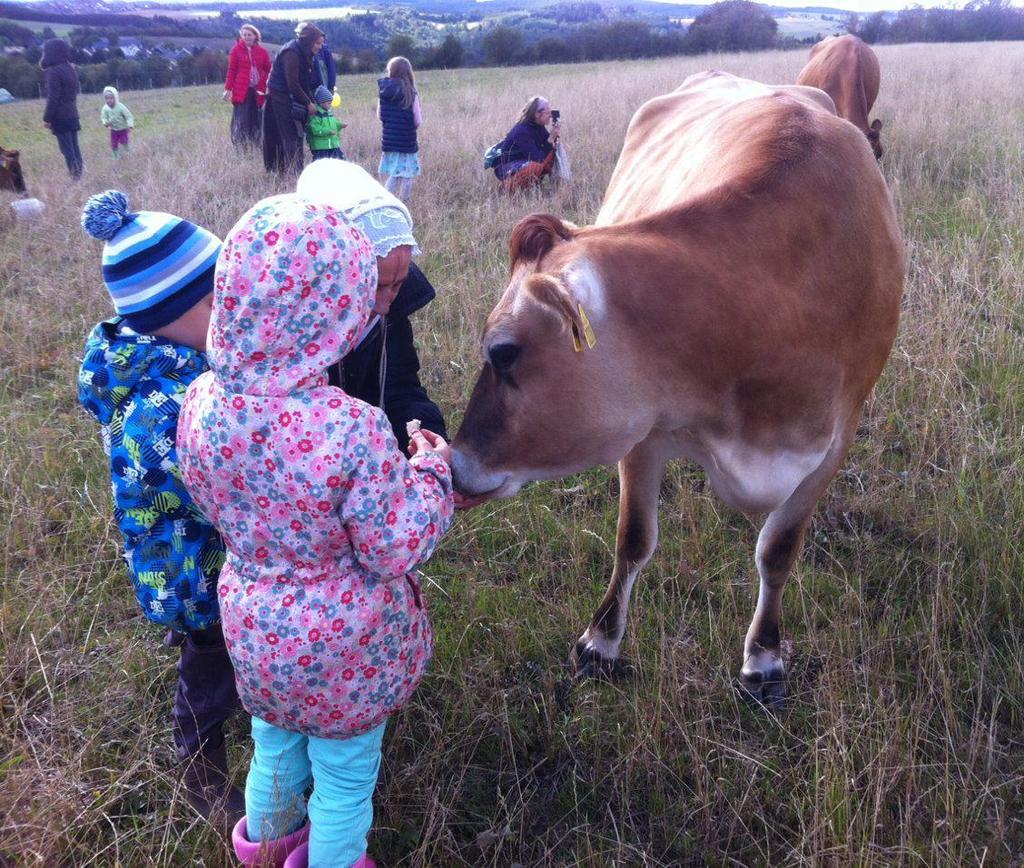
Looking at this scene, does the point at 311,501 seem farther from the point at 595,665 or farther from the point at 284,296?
the point at 595,665

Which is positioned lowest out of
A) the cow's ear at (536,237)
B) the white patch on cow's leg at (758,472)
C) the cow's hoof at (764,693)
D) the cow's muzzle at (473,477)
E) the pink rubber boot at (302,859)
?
the cow's hoof at (764,693)

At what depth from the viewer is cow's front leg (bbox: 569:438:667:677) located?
2.69m

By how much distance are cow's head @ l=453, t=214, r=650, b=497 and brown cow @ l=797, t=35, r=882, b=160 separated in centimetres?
731

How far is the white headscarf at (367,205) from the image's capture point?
196 cm

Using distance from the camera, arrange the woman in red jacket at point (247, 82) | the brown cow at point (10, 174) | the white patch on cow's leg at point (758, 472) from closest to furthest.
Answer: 1. the white patch on cow's leg at point (758, 472)
2. the brown cow at point (10, 174)
3. the woman in red jacket at point (247, 82)

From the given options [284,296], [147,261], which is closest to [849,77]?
[147,261]

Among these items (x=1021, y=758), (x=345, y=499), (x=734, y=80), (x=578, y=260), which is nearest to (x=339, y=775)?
(x=345, y=499)

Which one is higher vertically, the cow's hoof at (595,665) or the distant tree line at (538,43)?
the distant tree line at (538,43)

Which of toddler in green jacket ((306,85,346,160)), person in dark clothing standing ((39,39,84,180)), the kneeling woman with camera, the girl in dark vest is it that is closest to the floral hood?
the kneeling woman with camera

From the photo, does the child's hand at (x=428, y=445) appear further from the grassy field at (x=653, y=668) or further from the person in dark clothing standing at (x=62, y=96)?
the person in dark clothing standing at (x=62, y=96)

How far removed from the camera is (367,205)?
197cm

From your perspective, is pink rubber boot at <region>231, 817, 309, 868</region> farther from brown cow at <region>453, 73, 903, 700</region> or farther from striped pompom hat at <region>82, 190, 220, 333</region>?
striped pompom hat at <region>82, 190, 220, 333</region>

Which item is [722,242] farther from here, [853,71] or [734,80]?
[853,71]

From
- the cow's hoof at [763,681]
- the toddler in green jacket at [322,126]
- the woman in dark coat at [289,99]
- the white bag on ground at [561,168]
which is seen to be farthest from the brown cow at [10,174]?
the cow's hoof at [763,681]
